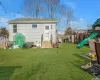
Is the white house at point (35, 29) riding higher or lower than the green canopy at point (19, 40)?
higher

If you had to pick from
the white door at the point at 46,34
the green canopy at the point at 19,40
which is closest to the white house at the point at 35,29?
the white door at the point at 46,34

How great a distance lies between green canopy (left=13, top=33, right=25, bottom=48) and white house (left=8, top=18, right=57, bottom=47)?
1.54 ft

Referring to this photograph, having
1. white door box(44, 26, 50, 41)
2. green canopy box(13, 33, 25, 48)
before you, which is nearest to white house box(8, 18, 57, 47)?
white door box(44, 26, 50, 41)

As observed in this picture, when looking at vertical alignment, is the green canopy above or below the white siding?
below

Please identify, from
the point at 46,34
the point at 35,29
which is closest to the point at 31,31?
the point at 35,29

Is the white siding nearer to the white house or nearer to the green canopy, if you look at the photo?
the white house

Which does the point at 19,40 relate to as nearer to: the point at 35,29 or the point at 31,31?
the point at 31,31

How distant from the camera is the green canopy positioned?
28.6 meters

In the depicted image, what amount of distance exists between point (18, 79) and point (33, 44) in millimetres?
21922

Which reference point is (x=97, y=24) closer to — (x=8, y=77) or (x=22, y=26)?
(x=8, y=77)

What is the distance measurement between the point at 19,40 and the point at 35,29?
2741mm

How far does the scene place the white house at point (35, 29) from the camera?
29328 mm

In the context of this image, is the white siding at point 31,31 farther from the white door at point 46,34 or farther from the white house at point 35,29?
the white door at point 46,34

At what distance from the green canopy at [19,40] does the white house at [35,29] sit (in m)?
0.47
